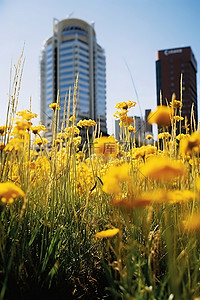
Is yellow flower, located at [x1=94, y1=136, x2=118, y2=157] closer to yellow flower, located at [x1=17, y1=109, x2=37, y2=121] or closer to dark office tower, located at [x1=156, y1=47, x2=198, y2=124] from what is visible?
yellow flower, located at [x1=17, y1=109, x2=37, y2=121]

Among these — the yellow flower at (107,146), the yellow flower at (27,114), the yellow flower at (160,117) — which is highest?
the yellow flower at (27,114)

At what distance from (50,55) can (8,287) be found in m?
60.6

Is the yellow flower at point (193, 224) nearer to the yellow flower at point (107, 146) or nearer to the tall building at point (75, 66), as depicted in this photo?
the yellow flower at point (107, 146)

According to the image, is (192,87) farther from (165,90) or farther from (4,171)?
(4,171)

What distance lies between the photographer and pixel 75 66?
5547 centimetres

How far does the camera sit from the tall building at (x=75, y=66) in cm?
5591

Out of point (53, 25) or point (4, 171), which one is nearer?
point (4, 171)

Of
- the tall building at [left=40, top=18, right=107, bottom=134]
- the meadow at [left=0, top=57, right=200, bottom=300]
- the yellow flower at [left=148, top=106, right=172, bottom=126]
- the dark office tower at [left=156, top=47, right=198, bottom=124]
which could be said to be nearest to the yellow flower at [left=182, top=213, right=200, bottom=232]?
the meadow at [left=0, top=57, right=200, bottom=300]

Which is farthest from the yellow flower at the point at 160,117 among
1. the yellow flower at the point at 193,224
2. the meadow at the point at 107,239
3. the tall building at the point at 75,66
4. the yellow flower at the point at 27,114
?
the tall building at the point at 75,66

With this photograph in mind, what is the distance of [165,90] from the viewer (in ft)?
200

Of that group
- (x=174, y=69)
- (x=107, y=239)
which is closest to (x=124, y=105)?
(x=107, y=239)

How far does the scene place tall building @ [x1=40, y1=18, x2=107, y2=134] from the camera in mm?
55906

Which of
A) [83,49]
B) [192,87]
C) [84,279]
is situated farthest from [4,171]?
[192,87]

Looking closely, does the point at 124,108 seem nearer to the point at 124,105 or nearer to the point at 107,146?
the point at 124,105
